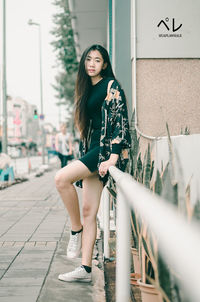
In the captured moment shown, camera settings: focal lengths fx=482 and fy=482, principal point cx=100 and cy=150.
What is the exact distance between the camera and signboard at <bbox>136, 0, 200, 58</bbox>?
204 inches

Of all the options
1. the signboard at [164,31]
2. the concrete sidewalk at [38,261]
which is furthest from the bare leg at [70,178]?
the signboard at [164,31]

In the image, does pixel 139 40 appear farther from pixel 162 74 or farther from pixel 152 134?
pixel 152 134

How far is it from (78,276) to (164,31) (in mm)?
2927

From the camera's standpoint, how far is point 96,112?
3.50 metres

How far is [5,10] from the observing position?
18109 mm

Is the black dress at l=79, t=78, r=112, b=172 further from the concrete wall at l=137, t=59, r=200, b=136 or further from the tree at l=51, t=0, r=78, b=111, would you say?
the tree at l=51, t=0, r=78, b=111

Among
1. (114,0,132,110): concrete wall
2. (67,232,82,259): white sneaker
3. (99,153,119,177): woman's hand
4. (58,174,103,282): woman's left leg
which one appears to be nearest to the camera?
(99,153,119,177): woman's hand

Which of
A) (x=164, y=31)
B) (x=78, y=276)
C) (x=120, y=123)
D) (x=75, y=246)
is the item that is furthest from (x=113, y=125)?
(x=164, y=31)

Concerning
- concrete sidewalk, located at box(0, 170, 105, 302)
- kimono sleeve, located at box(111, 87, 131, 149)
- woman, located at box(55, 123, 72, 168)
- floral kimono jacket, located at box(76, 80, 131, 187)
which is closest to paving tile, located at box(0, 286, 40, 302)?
concrete sidewalk, located at box(0, 170, 105, 302)

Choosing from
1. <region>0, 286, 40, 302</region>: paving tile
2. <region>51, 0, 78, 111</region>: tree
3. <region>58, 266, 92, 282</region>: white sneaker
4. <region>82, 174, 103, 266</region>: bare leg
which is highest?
<region>51, 0, 78, 111</region>: tree

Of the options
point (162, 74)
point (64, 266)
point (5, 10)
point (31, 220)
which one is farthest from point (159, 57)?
point (5, 10)

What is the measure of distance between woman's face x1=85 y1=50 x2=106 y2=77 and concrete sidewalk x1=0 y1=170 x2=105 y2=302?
5.07 feet

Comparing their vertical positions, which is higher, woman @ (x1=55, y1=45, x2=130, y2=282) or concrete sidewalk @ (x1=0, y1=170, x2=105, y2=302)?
woman @ (x1=55, y1=45, x2=130, y2=282)

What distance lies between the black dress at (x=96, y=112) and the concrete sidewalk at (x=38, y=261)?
2.82 feet
